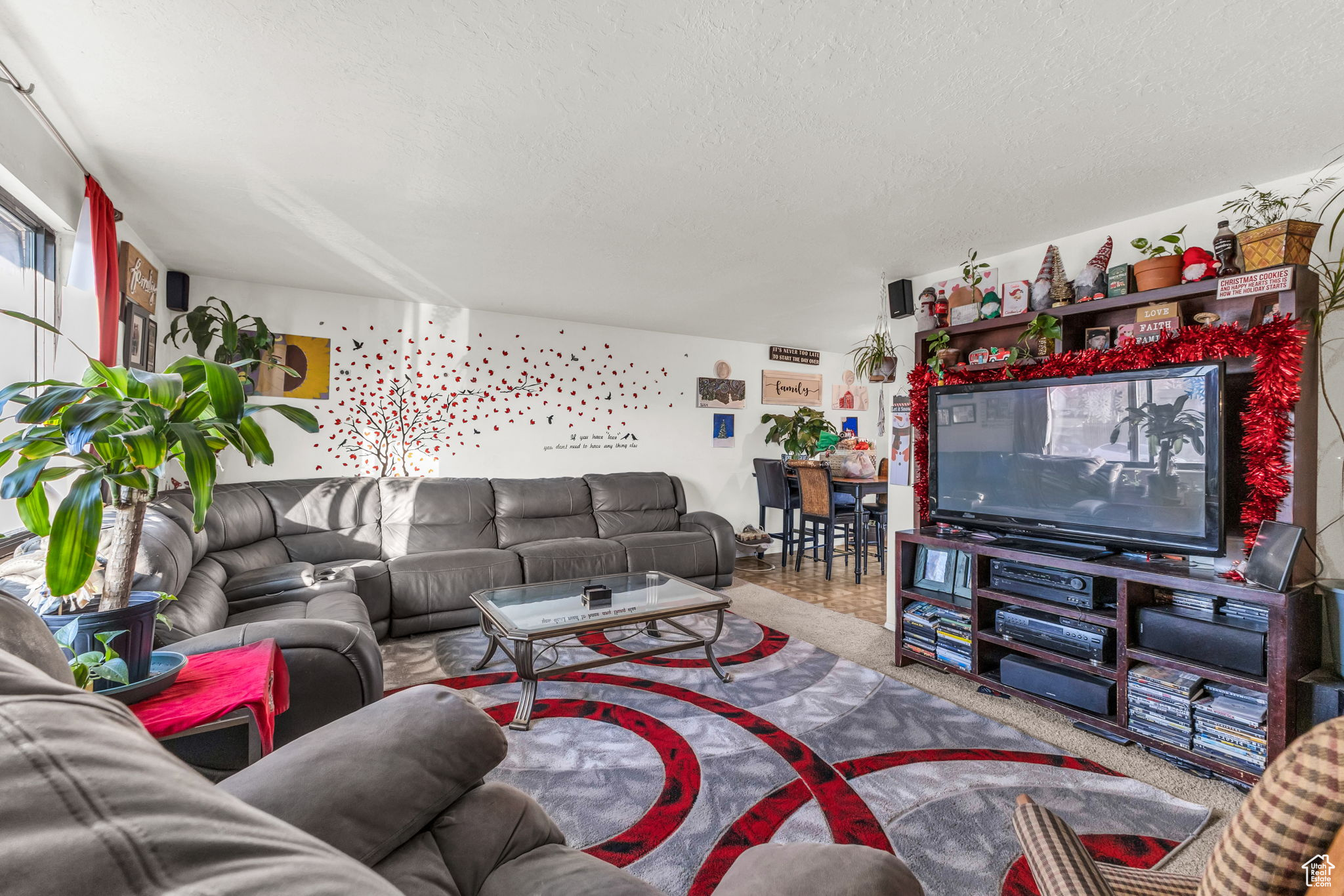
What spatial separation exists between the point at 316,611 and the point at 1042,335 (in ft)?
11.4

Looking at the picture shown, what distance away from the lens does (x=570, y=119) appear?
77.3 inches

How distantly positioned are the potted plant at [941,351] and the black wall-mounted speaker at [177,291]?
451 centimetres

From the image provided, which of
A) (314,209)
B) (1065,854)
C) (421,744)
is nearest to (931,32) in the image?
(1065,854)

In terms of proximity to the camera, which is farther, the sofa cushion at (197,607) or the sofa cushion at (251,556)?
the sofa cushion at (251,556)

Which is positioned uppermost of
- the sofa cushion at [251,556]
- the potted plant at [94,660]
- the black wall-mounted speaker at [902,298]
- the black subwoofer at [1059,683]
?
the black wall-mounted speaker at [902,298]

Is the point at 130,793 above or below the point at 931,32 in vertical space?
below

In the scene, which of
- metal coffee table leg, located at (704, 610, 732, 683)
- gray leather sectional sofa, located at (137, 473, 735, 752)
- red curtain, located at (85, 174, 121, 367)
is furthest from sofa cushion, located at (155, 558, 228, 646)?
metal coffee table leg, located at (704, 610, 732, 683)

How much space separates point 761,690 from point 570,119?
2.46 metres

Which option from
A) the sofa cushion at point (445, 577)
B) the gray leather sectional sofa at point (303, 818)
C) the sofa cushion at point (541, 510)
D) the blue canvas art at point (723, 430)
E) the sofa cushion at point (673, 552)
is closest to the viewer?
the gray leather sectional sofa at point (303, 818)

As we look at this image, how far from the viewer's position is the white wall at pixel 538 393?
4203 mm

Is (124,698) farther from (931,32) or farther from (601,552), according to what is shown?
(601,552)

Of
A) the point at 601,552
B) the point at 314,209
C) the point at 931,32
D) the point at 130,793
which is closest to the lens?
the point at 130,793

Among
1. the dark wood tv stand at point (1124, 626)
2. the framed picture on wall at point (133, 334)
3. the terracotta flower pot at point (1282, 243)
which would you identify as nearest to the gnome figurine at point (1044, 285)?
the terracotta flower pot at point (1282, 243)

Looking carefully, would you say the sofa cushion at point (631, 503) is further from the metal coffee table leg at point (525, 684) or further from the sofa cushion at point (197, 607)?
the sofa cushion at point (197, 607)
